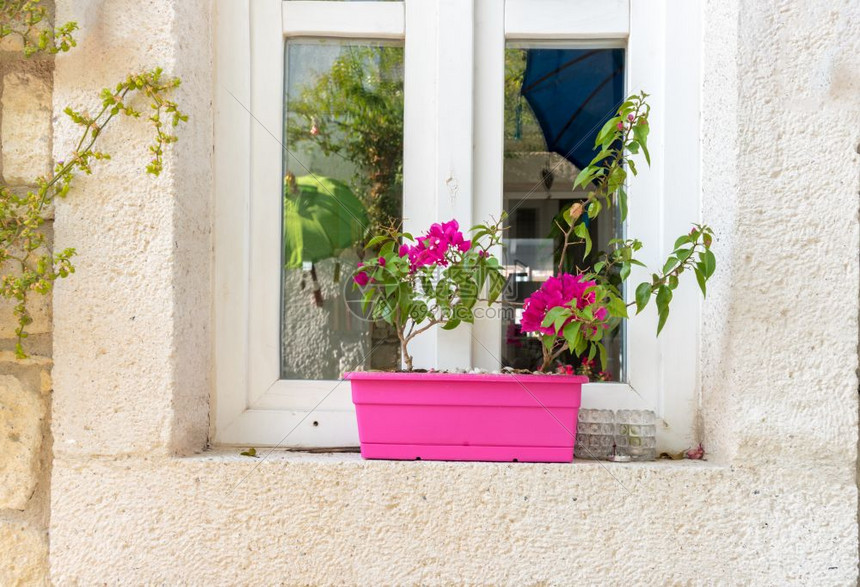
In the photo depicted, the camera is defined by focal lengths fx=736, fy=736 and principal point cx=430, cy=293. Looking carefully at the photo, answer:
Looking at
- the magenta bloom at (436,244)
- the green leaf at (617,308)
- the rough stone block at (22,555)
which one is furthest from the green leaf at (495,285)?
the rough stone block at (22,555)

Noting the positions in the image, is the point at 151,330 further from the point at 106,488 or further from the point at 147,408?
the point at 106,488

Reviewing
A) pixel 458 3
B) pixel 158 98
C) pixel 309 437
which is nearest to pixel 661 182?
pixel 458 3

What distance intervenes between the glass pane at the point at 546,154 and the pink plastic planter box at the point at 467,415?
23 centimetres

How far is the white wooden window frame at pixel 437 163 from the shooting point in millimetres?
1564

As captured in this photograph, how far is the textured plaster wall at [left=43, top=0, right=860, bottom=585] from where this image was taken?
135 centimetres

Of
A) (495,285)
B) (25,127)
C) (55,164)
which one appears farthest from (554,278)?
(25,127)

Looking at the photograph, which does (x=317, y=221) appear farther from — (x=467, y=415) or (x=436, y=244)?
(x=467, y=415)

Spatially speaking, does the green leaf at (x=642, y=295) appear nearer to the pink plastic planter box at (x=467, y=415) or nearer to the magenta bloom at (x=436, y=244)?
the pink plastic planter box at (x=467, y=415)

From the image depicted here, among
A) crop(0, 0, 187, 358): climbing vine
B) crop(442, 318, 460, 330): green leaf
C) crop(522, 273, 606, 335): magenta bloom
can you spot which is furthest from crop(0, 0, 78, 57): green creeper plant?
crop(522, 273, 606, 335): magenta bloom

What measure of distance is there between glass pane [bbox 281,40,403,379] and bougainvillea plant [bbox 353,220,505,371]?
5.4 inches

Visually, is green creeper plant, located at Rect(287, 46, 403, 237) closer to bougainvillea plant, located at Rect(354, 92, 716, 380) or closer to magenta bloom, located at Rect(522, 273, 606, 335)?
bougainvillea plant, located at Rect(354, 92, 716, 380)

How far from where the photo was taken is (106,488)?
1.41 m

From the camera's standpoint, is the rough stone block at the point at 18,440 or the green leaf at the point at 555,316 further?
the rough stone block at the point at 18,440

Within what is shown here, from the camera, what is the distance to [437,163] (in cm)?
159
